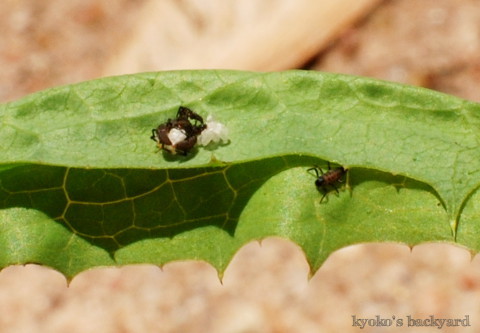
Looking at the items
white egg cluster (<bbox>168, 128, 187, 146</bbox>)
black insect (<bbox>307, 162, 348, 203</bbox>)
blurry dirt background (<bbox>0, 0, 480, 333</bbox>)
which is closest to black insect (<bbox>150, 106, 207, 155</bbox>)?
white egg cluster (<bbox>168, 128, 187, 146</bbox>)

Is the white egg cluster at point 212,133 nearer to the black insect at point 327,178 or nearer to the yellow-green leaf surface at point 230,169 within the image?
the yellow-green leaf surface at point 230,169

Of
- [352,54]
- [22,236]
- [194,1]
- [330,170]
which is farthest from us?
[352,54]

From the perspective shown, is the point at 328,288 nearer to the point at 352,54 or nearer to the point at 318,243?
the point at 352,54

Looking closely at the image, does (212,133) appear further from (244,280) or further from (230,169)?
(244,280)

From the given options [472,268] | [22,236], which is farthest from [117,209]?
[472,268]

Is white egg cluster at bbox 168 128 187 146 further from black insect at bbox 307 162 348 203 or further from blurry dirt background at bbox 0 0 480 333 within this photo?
blurry dirt background at bbox 0 0 480 333

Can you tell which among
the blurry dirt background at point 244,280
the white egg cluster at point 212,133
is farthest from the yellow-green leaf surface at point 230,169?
the blurry dirt background at point 244,280

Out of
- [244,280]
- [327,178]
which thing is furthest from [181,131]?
[244,280]
